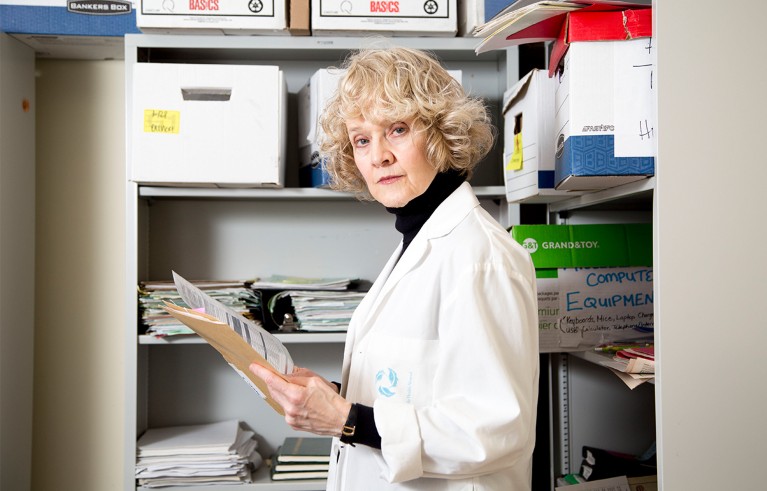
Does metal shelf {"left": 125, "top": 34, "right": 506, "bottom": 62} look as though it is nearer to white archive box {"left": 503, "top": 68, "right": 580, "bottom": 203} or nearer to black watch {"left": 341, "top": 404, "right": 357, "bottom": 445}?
white archive box {"left": 503, "top": 68, "right": 580, "bottom": 203}

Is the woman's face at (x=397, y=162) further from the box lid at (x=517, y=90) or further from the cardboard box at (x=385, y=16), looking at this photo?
the cardboard box at (x=385, y=16)

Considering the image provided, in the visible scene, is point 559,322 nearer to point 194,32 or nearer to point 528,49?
point 528,49

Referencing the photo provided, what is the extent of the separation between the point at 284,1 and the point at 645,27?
101 centimetres

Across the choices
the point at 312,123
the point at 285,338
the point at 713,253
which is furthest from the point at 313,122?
the point at 713,253

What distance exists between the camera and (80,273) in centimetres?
215

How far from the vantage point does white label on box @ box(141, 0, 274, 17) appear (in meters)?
1.74

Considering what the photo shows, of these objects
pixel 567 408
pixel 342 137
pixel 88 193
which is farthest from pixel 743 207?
pixel 88 193

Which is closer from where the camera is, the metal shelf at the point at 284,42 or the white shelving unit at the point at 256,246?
the metal shelf at the point at 284,42

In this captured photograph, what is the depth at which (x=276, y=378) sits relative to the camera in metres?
1.03

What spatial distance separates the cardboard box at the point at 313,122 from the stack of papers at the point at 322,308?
13.5 inches

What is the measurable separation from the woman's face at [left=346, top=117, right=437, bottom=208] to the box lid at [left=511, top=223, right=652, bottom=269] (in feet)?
1.83

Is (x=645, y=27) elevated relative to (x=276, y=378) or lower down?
elevated

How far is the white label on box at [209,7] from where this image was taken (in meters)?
1.74

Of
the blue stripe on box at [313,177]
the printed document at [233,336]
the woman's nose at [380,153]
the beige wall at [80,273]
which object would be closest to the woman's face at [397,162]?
the woman's nose at [380,153]
